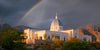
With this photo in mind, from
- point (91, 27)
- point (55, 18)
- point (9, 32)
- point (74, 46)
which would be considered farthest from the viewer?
point (91, 27)

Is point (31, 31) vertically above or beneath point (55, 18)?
beneath

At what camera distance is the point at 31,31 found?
206ft

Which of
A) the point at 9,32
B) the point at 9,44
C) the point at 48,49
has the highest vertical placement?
the point at 9,32

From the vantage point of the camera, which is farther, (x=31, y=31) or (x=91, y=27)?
(x=91, y=27)

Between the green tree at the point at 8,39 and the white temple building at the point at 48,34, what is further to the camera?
the white temple building at the point at 48,34

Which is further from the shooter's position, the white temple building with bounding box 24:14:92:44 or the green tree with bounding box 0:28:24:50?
the white temple building with bounding box 24:14:92:44

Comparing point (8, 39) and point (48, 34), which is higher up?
point (8, 39)

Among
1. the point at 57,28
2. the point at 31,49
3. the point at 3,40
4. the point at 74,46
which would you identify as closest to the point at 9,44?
the point at 3,40

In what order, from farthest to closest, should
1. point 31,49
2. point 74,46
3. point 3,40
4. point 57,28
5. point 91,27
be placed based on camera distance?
point 91,27
point 57,28
point 31,49
point 74,46
point 3,40

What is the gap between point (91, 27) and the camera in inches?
4070

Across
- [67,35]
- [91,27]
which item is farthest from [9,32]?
[91,27]

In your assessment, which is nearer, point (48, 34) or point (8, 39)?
point (8, 39)

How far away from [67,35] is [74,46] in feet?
104

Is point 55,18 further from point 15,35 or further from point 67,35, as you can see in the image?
point 15,35
